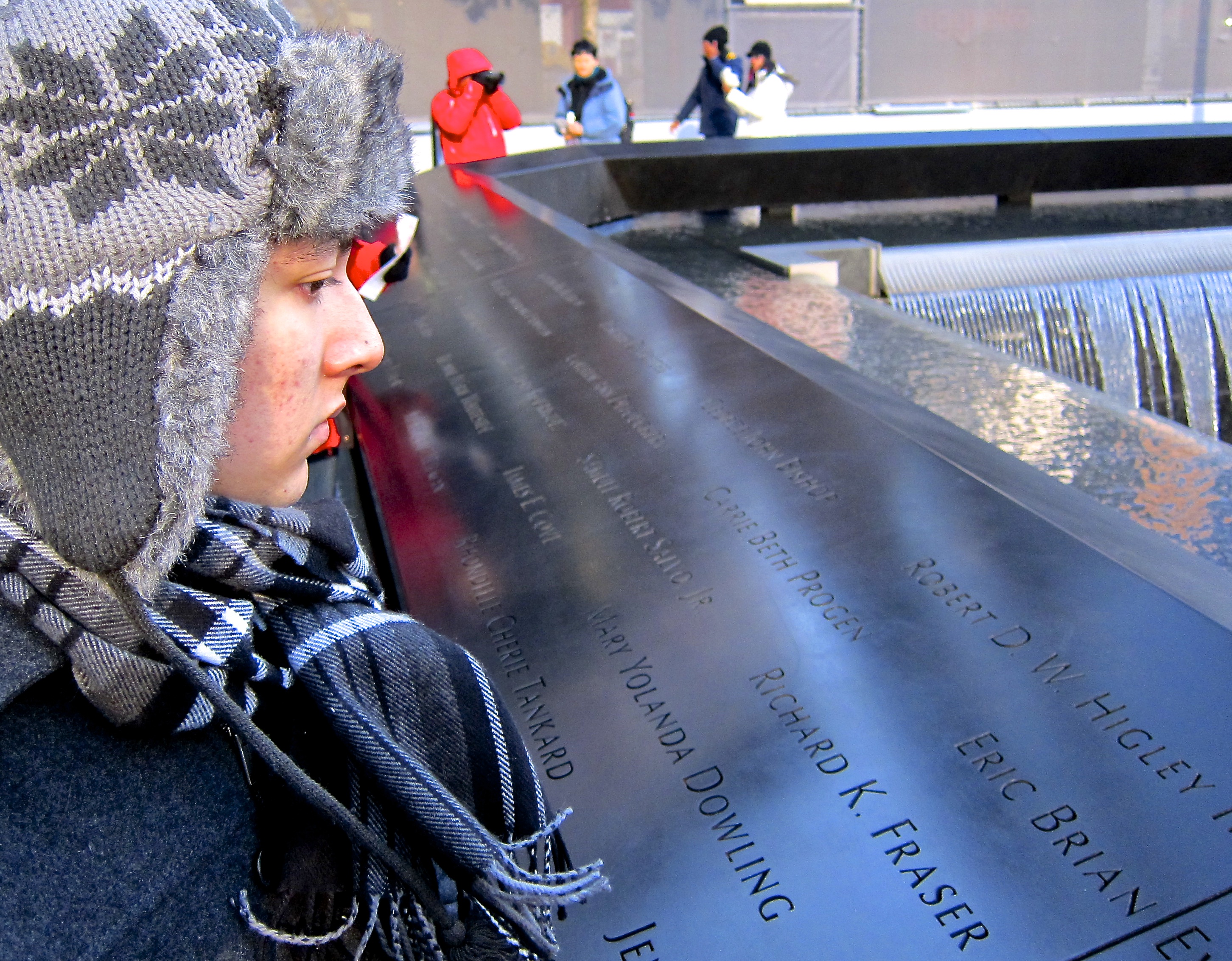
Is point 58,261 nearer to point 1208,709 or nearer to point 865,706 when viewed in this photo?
point 865,706

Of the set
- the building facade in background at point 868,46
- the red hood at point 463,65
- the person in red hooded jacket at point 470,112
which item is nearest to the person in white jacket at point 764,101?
the person in red hooded jacket at point 470,112

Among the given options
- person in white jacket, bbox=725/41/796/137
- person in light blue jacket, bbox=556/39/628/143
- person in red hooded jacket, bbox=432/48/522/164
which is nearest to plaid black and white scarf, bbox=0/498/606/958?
person in red hooded jacket, bbox=432/48/522/164

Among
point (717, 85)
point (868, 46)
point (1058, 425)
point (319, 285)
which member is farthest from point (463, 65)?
point (868, 46)

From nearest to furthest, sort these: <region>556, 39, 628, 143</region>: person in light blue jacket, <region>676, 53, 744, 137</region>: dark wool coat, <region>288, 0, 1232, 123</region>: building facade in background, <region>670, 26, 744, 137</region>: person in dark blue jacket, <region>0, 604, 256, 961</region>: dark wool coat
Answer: <region>0, 604, 256, 961</region>: dark wool coat
<region>556, 39, 628, 143</region>: person in light blue jacket
<region>670, 26, 744, 137</region>: person in dark blue jacket
<region>676, 53, 744, 137</region>: dark wool coat
<region>288, 0, 1232, 123</region>: building facade in background

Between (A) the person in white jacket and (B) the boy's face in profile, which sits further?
(A) the person in white jacket

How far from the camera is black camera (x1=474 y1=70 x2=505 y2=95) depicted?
639 cm

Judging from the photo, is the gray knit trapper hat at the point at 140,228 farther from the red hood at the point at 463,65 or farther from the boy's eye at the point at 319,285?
the red hood at the point at 463,65

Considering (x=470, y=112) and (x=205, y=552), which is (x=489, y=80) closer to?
(x=470, y=112)

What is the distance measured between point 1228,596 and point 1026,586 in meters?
0.25

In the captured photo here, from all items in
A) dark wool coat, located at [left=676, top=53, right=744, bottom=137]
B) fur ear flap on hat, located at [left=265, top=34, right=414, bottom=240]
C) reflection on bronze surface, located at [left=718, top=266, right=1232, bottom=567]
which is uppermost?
dark wool coat, located at [left=676, top=53, right=744, bottom=137]

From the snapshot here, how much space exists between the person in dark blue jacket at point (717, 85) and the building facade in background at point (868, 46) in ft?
22.7

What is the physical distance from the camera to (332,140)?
0.91m

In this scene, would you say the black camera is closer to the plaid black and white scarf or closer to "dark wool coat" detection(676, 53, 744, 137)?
"dark wool coat" detection(676, 53, 744, 137)

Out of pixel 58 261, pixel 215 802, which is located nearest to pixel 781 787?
pixel 215 802
